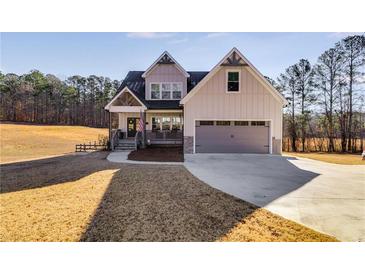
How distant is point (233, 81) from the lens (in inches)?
591

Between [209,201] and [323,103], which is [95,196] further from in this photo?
[323,103]

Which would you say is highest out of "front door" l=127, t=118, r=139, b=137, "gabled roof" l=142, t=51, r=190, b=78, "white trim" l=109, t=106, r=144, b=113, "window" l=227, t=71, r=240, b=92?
"gabled roof" l=142, t=51, r=190, b=78

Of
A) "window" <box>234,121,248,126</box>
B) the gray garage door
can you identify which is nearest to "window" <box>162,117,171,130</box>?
the gray garage door

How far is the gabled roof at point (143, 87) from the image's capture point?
59.7 feet

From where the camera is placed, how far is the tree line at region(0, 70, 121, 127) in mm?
58844

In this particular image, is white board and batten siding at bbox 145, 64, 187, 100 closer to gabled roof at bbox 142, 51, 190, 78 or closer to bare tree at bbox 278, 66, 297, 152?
gabled roof at bbox 142, 51, 190, 78

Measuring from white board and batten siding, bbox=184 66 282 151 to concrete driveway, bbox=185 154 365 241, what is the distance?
3.48 meters

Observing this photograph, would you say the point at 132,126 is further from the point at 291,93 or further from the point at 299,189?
the point at 291,93

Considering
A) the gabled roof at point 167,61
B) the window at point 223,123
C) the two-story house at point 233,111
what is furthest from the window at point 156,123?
the window at point 223,123

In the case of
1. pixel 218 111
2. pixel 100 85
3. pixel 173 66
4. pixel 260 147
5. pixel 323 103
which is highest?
pixel 100 85

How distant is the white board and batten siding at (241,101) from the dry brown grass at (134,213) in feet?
23.4
